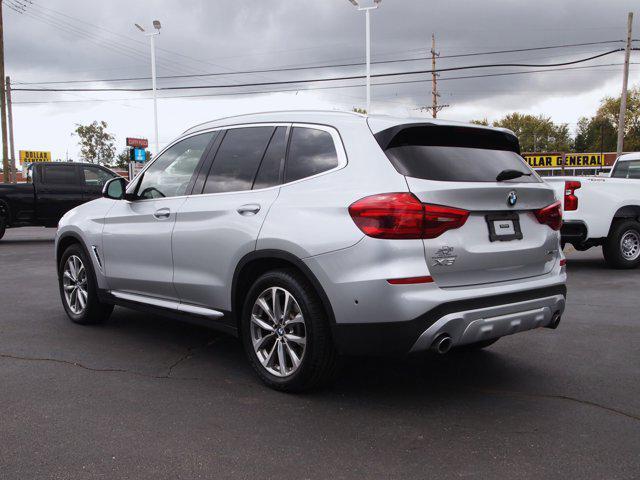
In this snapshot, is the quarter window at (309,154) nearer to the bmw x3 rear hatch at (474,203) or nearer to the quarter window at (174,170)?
the bmw x3 rear hatch at (474,203)

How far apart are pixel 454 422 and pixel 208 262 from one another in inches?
78.7

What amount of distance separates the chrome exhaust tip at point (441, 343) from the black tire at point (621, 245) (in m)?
7.27

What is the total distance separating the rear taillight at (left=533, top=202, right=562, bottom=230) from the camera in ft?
14.0

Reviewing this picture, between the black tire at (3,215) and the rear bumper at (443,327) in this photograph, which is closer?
the rear bumper at (443,327)

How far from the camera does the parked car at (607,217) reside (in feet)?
31.7

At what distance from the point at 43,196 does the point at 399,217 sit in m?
13.7

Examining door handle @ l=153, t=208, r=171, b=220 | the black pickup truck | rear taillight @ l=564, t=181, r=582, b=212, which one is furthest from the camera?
the black pickup truck

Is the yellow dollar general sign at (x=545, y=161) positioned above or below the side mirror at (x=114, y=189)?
above

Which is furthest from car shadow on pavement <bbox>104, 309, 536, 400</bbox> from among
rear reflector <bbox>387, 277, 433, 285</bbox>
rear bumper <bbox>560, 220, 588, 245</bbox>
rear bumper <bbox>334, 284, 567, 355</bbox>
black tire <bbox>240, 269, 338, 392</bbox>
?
rear bumper <bbox>560, 220, 588, 245</bbox>

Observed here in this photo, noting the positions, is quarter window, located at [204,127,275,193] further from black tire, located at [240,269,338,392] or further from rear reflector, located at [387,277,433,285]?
rear reflector, located at [387,277,433,285]

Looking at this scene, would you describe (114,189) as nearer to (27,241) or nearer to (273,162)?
(273,162)

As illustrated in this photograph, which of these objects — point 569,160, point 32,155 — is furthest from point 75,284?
point 32,155

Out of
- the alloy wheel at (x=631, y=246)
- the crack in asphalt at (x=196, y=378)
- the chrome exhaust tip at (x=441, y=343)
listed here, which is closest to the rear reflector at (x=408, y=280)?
the chrome exhaust tip at (x=441, y=343)

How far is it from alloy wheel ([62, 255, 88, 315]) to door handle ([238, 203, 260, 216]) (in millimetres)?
2436
